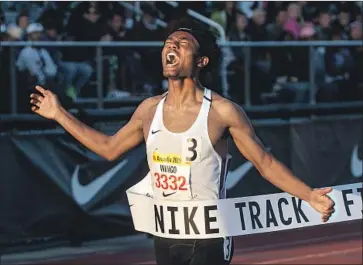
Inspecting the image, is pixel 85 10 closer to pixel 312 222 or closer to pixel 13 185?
pixel 13 185

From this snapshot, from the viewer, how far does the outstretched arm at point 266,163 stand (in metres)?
4.96

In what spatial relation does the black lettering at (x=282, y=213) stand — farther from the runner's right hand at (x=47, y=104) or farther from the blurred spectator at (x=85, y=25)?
the blurred spectator at (x=85, y=25)

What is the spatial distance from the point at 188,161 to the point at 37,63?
6.01 meters

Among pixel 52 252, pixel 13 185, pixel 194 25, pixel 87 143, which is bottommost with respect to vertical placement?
pixel 52 252

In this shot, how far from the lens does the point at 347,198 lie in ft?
17.5

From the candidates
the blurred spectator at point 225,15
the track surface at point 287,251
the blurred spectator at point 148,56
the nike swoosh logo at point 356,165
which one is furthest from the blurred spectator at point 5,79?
the nike swoosh logo at point 356,165

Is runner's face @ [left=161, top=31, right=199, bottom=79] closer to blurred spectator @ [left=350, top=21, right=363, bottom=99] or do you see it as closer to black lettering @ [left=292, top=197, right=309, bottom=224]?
black lettering @ [left=292, top=197, right=309, bottom=224]

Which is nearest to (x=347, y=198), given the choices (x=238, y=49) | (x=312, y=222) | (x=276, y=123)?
(x=312, y=222)

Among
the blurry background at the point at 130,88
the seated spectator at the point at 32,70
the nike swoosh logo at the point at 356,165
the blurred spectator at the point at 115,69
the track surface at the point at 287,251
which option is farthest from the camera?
the nike swoosh logo at the point at 356,165

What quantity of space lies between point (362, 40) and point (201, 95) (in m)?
9.24

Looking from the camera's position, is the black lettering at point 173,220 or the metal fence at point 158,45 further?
the metal fence at point 158,45

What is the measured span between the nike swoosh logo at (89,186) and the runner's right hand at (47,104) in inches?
185

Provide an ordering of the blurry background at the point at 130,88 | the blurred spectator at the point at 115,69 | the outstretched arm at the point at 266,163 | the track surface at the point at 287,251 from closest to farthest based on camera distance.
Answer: the outstretched arm at the point at 266,163 → the track surface at the point at 287,251 → the blurry background at the point at 130,88 → the blurred spectator at the point at 115,69

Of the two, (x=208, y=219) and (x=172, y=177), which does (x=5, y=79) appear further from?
(x=208, y=219)
